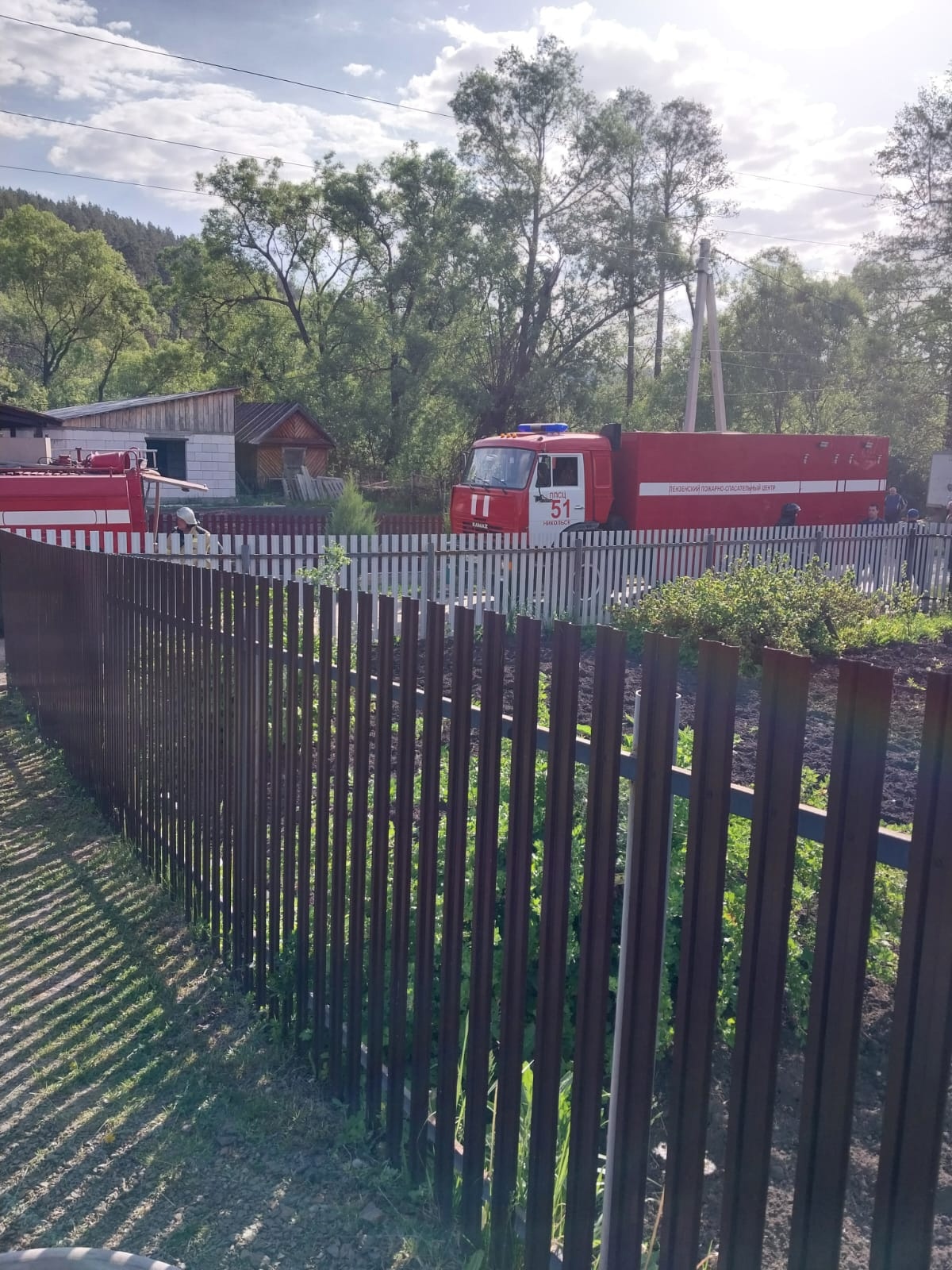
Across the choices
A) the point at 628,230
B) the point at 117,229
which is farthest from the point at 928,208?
the point at 117,229

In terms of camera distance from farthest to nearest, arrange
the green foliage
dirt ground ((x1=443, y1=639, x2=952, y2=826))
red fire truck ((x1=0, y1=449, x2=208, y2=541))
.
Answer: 1. red fire truck ((x1=0, y1=449, x2=208, y2=541))
2. the green foliage
3. dirt ground ((x1=443, y1=639, x2=952, y2=826))

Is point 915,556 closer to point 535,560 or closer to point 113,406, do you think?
point 535,560

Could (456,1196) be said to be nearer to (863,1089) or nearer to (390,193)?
(863,1089)

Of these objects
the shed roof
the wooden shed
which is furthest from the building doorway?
the shed roof

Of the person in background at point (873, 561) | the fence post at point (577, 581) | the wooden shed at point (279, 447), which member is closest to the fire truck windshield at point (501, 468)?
the fence post at point (577, 581)

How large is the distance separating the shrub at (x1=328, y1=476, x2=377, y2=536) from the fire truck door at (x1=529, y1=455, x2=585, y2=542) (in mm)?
4338

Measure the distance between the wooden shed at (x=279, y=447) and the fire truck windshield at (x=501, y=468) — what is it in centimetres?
2252

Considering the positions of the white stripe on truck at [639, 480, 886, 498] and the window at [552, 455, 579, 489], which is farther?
the white stripe on truck at [639, 480, 886, 498]

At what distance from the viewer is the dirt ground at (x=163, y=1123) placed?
2822 mm

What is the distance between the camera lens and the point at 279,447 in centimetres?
4072

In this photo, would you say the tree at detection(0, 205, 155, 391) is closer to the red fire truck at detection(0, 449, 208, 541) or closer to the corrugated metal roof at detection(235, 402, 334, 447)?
the corrugated metal roof at detection(235, 402, 334, 447)

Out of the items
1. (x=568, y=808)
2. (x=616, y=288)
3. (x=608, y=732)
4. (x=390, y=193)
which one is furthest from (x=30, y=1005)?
(x=390, y=193)

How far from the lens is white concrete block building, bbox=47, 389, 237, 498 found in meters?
33.0

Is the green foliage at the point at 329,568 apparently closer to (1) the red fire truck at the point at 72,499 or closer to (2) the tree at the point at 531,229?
(1) the red fire truck at the point at 72,499
